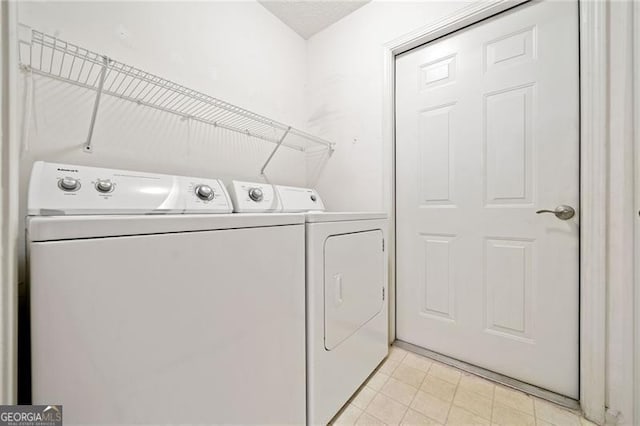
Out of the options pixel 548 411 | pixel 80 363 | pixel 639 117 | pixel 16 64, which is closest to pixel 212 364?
pixel 80 363

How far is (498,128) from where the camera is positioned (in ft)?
4.61

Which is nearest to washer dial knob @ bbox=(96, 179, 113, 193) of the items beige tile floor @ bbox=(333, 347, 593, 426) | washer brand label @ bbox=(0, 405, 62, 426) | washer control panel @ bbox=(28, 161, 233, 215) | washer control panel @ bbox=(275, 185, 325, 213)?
washer control panel @ bbox=(28, 161, 233, 215)

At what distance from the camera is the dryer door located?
1.11 meters

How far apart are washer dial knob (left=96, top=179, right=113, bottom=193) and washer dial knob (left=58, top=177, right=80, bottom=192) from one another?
5 cm

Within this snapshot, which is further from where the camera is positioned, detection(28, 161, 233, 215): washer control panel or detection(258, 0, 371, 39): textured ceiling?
detection(258, 0, 371, 39): textured ceiling

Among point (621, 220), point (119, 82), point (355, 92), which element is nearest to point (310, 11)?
point (355, 92)

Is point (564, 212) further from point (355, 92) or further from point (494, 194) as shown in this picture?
point (355, 92)

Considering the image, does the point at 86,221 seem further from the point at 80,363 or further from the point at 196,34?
the point at 196,34

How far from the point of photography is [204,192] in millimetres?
1159

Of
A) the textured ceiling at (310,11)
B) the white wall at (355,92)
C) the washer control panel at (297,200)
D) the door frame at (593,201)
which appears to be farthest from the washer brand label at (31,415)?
the textured ceiling at (310,11)

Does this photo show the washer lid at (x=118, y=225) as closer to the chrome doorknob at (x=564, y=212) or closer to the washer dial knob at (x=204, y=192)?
the washer dial knob at (x=204, y=192)

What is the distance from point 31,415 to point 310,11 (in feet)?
7.85

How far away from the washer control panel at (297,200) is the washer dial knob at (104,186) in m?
0.81

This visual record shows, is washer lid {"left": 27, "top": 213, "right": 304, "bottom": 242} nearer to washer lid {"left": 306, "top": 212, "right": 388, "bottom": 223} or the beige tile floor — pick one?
washer lid {"left": 306, "top": 212, "right": 388, "bottom": 223}
